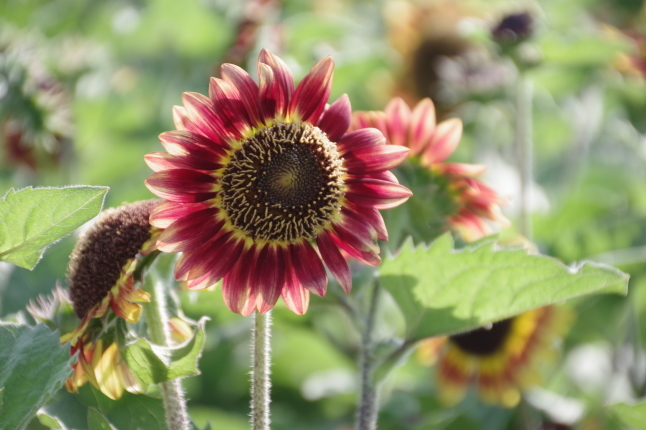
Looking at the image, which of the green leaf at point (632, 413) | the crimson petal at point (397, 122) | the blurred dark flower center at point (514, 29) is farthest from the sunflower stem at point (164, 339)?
the blurred dark flower center at point (514, 29)

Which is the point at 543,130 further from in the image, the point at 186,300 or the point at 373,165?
the point at 373,165

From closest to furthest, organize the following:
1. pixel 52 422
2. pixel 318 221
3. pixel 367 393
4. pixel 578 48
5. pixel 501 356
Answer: pixel 52 422
pixel 318 221
pixel 367 393
pixel 501 356
pixel 578 48

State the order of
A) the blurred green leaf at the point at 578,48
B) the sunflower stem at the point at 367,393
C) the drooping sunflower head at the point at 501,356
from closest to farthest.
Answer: the sunflower stem at the point at 367,393 → the drooping sunflower head at the point at 501,356 → the blurred green leaf at the point at 578,48

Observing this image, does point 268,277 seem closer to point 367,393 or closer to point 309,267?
point 309,267

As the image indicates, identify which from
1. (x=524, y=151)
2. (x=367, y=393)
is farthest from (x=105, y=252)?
(x=524, y=151)

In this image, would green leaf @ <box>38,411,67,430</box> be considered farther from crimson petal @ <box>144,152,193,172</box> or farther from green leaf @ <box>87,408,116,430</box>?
crimson petal @ <box>144,152,193,172</box>

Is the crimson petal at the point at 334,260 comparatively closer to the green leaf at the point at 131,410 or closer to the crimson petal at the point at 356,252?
the crimson petal at the point at 356,252

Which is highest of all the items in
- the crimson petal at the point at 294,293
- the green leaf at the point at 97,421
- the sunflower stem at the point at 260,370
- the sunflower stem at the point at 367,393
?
the green leaf at the point at 97,421
